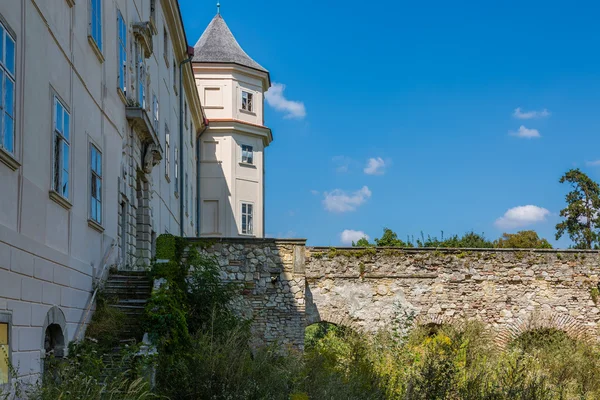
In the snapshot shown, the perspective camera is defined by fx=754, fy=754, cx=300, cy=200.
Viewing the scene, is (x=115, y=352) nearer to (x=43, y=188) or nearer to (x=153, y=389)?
(x=153, y=389)

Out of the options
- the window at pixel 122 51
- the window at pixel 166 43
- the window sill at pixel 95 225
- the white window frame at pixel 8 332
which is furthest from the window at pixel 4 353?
the window at pixel 166 43

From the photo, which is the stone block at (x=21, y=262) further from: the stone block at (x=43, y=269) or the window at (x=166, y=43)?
the window at (x=166, y=43)

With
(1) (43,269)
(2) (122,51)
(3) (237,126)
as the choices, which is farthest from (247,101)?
(1) (43,269)

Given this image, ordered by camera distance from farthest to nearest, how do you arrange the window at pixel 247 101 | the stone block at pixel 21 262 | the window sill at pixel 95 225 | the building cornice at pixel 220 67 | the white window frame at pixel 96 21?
1. the window at pixel 247 101
2. the building cornice at pixel 220 67
3. the white window frame at pixel 96 21
4. the window sill at pixel 95 225
5. the stone block at pixel 21 262

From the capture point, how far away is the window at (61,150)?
1131cm

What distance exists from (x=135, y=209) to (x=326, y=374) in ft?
23.1

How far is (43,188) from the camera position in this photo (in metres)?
10.6

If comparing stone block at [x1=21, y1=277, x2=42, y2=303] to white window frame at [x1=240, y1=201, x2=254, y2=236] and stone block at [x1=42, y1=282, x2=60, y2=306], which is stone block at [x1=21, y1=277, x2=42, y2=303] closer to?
stone block at [x1=42, y1=282, x2=60, y2=306]

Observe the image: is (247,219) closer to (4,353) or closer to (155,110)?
(155,110)

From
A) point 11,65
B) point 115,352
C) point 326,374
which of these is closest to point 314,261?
point 326,374

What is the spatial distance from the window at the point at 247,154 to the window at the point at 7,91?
25076 millimetres

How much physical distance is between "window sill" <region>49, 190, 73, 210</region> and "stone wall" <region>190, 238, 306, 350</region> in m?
7.93

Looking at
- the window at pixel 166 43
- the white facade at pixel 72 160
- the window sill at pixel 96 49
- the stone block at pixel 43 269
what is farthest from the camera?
the window at pixel 166 43

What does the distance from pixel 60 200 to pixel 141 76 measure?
797 centimetres
